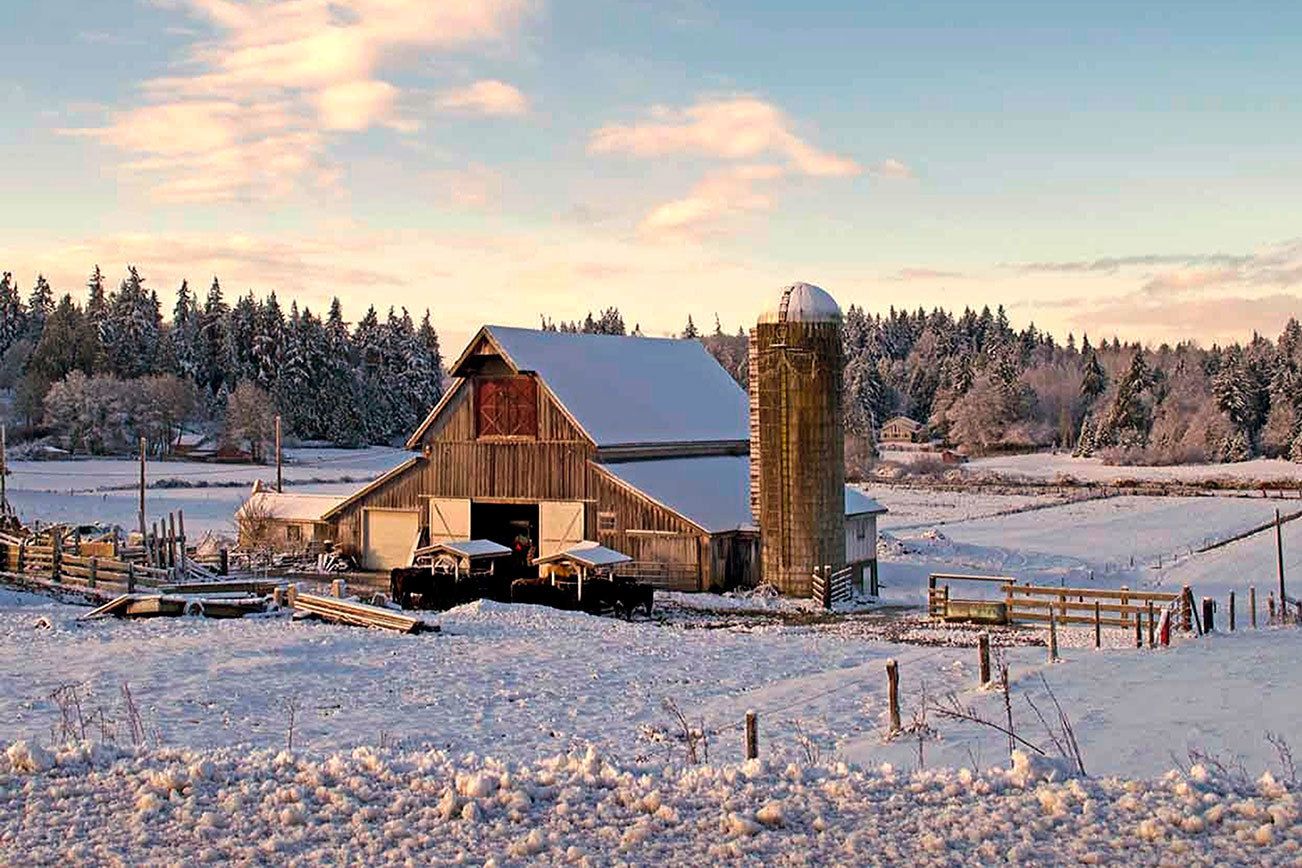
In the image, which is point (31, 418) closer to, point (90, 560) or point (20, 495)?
point (20, 495)

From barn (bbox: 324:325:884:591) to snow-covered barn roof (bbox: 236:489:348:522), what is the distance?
869mm

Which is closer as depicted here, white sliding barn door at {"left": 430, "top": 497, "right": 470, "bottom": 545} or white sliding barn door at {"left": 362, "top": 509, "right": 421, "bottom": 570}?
white sliding barn door at {"left": 430, "top": 497, "right": 470, "bottom": 545}

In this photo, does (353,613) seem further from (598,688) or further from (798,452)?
(798,452)

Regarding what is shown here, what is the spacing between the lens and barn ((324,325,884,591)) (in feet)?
130

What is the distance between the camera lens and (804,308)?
39.6 meters

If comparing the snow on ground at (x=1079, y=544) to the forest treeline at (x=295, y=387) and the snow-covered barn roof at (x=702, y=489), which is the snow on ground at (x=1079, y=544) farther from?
the forest treeline at (x=295, y=387)

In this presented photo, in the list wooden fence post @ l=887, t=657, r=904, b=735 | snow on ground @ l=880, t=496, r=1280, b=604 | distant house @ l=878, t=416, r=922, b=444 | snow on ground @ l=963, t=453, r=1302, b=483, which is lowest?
snow on ground @ l=880, t=496, r=1280, b=604

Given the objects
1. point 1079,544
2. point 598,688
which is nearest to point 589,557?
point 598,688

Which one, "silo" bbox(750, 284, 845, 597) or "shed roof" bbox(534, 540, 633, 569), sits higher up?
"silo" bbox(750, 284, 845, 597)

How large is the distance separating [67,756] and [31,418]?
393 feet

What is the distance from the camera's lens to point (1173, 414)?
136875 mm

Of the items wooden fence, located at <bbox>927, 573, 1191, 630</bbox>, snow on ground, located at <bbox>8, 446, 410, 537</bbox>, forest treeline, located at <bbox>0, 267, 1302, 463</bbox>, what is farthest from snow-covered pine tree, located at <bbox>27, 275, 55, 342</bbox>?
wooden fence, located at <bbox>927, 573, 1191, 630</bbox>

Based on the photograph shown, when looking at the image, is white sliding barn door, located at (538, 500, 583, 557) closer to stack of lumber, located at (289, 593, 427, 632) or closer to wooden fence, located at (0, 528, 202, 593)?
wooden fence, located at (0, 528, 202, 593)


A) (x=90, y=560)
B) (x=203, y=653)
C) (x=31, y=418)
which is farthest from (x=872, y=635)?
(x=31, y=418)
